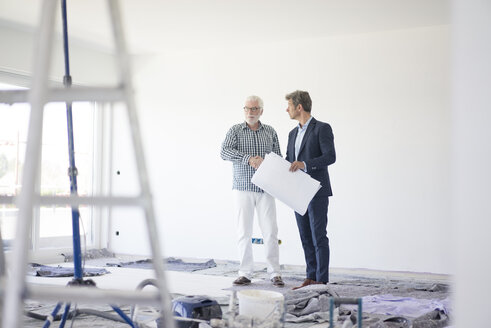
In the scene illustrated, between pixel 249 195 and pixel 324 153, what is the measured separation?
0.87 metres

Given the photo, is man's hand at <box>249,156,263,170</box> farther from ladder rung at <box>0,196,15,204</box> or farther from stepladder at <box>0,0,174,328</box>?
stepladder at <box>0,0,174,328</box>

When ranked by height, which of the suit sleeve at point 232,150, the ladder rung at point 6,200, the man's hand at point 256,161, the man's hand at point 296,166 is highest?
the suit sleeve at point 232,150

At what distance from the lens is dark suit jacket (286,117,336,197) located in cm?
425

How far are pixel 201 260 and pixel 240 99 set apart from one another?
1989 millimetres

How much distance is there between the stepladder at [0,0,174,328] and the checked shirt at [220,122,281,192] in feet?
11.9

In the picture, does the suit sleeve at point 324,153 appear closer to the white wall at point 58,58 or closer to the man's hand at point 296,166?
the man's hand at point 296,166

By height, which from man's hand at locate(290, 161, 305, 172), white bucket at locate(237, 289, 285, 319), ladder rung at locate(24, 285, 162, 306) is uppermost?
man's hand at locate(290, 161, 305, 172)

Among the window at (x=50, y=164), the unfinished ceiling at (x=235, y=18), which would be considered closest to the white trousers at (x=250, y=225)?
the unfinished ceiling at (x=235, y=18)

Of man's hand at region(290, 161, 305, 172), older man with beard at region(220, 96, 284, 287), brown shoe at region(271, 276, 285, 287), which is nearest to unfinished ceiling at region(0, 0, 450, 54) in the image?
older man with beard at region(220, 96, 284, 287)

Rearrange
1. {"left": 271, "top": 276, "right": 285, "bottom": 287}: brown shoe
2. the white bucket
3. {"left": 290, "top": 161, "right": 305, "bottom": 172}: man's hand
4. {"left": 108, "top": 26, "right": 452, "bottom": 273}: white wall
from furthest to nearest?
{"left": 108, "top": 26, "right": 452, "bottom": 273}: white wall < {"left": 271, "top": 276, "right": 285, "bottom": 287}: brown shoe < {"left": 290, "top": 161, "right": 305, "bottom": 172}: man's hand < the white bucket

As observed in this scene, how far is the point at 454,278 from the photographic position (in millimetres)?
1216

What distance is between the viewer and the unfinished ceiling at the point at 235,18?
5.19 meters

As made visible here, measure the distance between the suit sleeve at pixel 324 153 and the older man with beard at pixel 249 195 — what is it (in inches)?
26.2

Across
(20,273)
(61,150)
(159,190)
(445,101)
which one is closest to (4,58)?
(61,150)
